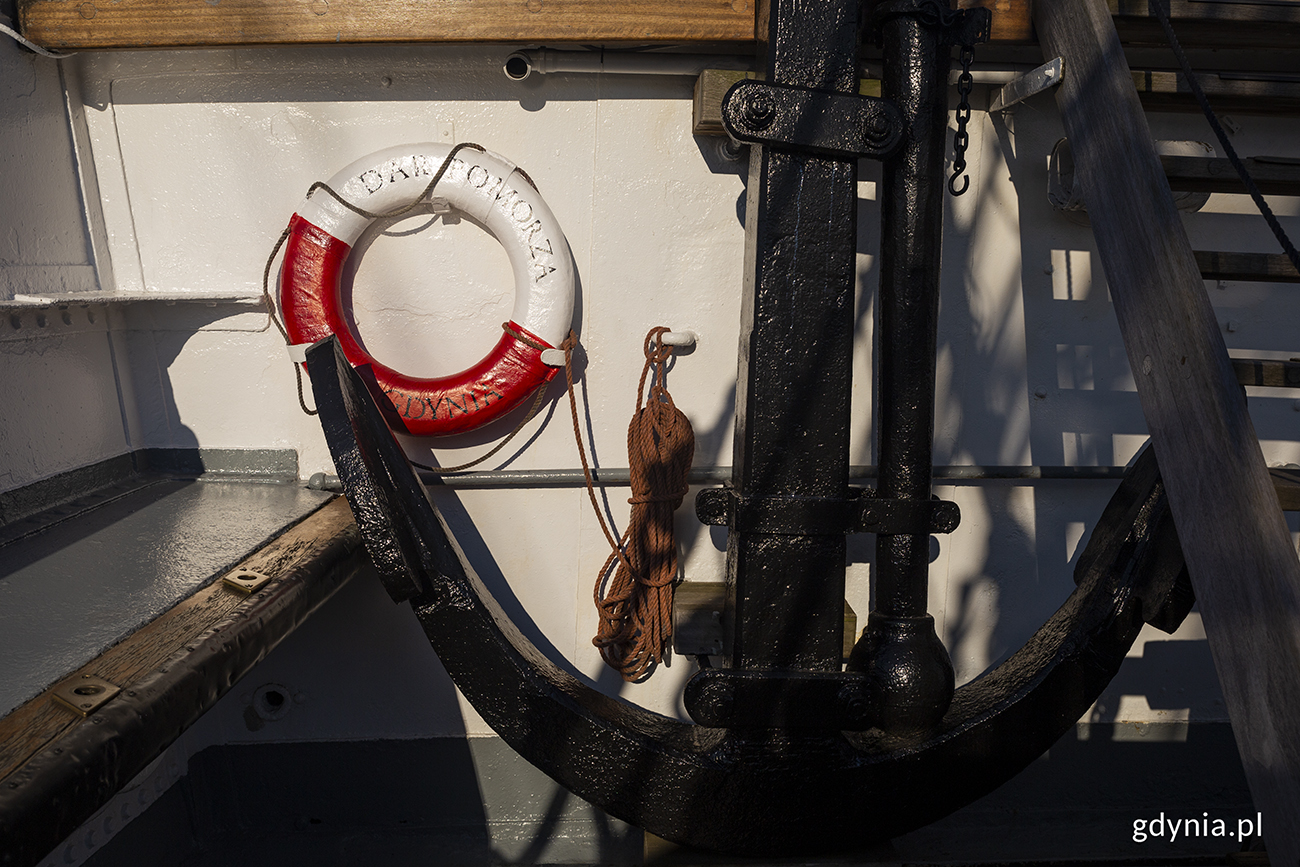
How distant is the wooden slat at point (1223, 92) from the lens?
1.78 meters

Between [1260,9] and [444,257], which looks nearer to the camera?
[1260,9]

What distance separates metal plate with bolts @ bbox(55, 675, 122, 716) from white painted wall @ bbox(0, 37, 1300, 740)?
3.68 ft

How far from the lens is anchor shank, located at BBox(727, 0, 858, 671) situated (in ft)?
3.62

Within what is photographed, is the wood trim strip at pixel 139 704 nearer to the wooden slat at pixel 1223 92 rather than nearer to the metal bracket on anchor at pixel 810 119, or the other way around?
the metal bracket on anchor at pixel 810 119

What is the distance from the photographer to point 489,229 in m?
2.12

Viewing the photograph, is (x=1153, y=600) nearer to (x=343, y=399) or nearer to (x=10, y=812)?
(x=343, y=399)

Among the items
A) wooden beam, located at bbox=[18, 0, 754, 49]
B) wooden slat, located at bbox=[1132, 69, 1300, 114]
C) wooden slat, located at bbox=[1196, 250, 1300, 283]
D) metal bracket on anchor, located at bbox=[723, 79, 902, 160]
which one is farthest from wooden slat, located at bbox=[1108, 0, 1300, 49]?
metal bracket on anchor, located at bbox=[723, 79, 902, 160]

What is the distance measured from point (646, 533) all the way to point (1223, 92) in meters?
1.79

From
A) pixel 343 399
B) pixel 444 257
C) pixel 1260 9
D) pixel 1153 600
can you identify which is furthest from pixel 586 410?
pixel 1260 9

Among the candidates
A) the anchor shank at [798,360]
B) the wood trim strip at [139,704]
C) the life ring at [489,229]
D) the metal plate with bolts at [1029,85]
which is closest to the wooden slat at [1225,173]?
the metal plate with bolts at [1029,85]

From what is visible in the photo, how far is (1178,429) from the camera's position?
1157mm

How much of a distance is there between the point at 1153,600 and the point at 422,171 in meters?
1.89

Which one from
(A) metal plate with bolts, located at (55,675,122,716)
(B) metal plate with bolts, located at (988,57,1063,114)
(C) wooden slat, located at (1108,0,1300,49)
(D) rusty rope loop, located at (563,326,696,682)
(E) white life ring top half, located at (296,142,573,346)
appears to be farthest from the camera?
(D) rusty rope loop, located at (563,326,696,682)

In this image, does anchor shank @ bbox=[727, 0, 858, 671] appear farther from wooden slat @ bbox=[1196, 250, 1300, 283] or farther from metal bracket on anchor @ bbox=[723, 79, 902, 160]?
wooden slat @ bbox=[1196, 250, 1300, 283]
